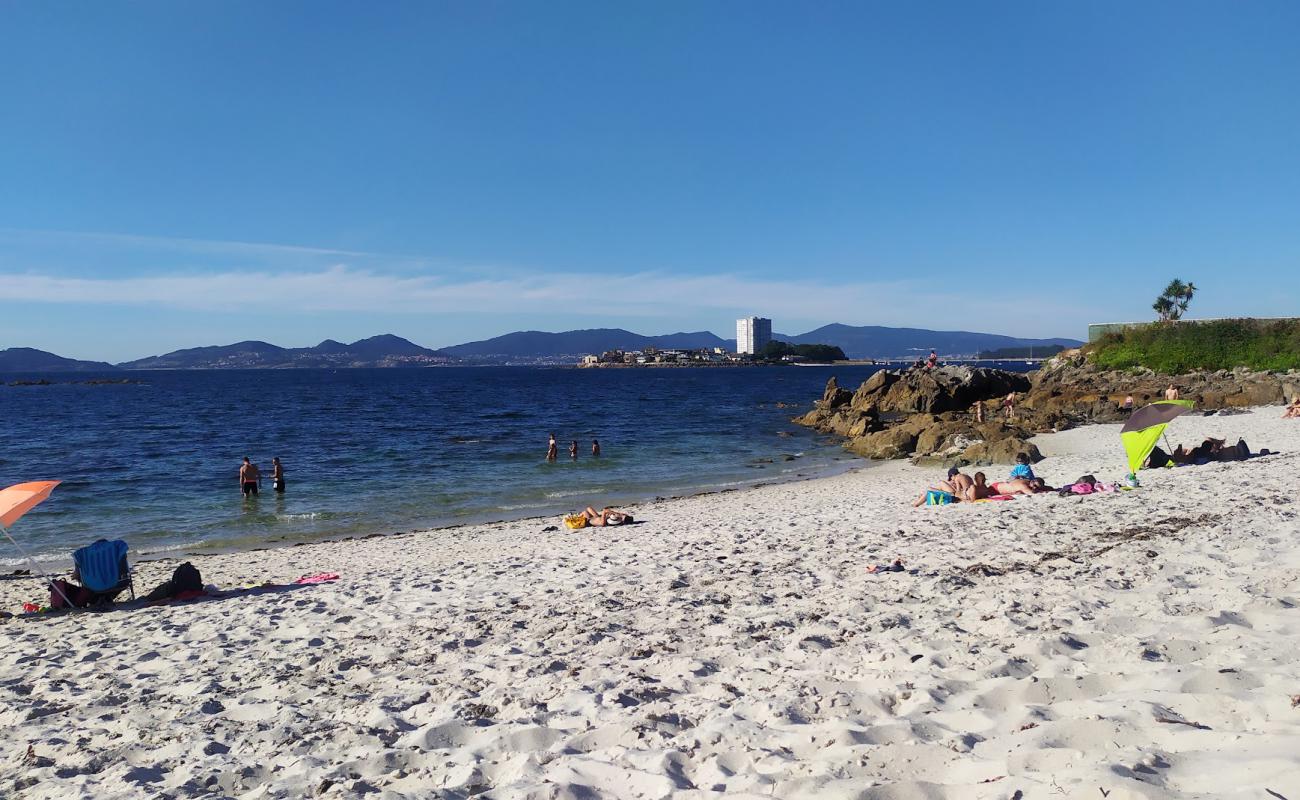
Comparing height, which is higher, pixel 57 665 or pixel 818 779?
pixel 818 779

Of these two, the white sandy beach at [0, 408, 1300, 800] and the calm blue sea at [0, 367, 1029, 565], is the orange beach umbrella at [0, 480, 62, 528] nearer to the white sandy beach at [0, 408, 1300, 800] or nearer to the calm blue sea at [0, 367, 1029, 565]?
the white sandy beach at [0, 408, 1300, 800]

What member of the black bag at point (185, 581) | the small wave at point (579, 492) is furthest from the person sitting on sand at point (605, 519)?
the black bag at point (185, 581)

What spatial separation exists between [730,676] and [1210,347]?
4958 centimetres

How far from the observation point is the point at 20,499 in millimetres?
8906

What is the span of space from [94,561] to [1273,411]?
104 feet

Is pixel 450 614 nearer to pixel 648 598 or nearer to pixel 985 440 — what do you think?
pixel 648 598

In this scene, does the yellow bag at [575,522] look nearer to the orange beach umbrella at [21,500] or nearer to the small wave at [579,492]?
the small wave at [579,492]

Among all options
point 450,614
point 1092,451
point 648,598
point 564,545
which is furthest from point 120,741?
point 1092,451

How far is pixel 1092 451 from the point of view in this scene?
21.2 meters

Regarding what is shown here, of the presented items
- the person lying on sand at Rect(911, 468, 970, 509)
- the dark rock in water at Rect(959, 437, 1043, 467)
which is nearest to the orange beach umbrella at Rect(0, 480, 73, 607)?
the person lying on sand at Rect(911, 468, 970, 509)

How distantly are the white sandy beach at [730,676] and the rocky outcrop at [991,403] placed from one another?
13.7m

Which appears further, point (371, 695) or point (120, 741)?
point (371, 695)

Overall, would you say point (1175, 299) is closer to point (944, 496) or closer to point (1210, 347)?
point (1210, 347)

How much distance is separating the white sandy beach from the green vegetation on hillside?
129 feet
